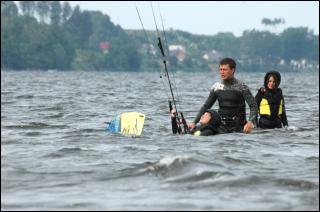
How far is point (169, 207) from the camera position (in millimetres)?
7688

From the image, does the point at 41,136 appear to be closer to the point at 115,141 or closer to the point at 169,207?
the point at 115,141

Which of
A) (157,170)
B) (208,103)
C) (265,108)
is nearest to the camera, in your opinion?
(157,170)

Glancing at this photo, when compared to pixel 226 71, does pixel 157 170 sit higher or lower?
lower

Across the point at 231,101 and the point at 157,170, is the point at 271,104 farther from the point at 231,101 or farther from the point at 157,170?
the point at 157,170

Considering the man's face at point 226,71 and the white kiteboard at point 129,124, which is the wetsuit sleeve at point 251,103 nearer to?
the man's face at point 226,71

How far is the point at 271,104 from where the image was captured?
50.3 feet

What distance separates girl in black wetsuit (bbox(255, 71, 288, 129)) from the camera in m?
15.4

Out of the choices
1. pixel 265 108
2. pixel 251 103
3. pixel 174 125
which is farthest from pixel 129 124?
pixel 265 108

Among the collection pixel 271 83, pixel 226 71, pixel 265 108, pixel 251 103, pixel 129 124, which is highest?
pixel 226 71

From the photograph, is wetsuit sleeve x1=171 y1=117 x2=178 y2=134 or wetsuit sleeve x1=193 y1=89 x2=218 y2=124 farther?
wetsuit sleeve x1=193 y1=89 x2=218 y2=124

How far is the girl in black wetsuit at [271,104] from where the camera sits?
15.4 meters

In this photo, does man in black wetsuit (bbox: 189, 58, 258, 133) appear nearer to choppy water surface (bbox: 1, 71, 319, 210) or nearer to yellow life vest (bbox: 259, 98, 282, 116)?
choppy water surface (bbox: 1, 71, 319, 210)

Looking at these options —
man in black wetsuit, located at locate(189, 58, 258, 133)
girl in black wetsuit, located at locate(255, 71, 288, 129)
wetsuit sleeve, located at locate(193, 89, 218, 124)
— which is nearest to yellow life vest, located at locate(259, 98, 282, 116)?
girl in black wetsuit, located at locate(255, 71, 288, 129)

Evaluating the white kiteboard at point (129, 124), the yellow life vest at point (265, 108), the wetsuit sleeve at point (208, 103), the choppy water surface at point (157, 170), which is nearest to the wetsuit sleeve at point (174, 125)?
the choppy water surface at point (157, 170)
